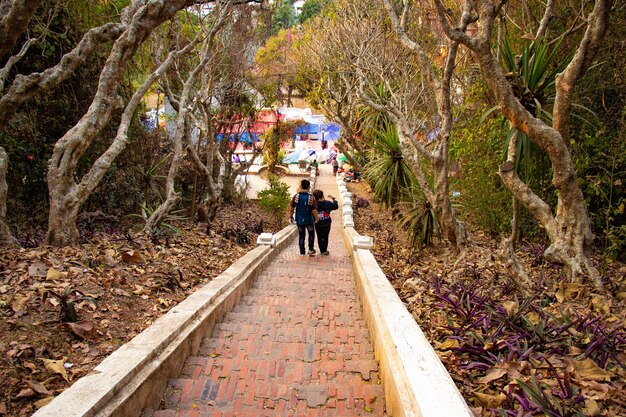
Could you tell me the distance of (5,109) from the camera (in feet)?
17.4

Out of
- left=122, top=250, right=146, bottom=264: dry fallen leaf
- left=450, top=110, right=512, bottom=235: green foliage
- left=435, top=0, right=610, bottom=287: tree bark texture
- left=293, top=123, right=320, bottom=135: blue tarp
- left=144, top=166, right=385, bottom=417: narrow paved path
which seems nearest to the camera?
left=144, top=166, right=385, bottom=417: narrow paved path

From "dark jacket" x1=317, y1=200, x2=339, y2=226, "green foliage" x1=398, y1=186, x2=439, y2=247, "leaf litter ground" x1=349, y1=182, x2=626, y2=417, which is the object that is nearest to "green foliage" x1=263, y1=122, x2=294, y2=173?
"dark jacket" x1=317, y1=200, x2=339, y2=226

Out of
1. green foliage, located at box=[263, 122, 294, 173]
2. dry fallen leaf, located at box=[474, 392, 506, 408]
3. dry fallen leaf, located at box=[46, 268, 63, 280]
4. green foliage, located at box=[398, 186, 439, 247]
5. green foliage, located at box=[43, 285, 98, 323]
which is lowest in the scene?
dry fallen leaf, located at box=[474, 392, 506, 408]

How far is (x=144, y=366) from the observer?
3.37 metres

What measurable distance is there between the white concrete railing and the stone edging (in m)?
1.59

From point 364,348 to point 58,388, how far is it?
2598mm

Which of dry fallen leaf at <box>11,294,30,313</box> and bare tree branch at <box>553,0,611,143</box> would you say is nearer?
dry fallen leaf at <box>11,294,30,313</box>

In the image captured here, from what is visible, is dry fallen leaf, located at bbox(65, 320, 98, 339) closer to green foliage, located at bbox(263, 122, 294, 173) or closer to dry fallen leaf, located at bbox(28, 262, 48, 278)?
dry fallen leaf, located at bbox(28, 262, 48, 278)

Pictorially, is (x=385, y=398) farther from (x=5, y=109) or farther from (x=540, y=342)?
(x=5, y=109)

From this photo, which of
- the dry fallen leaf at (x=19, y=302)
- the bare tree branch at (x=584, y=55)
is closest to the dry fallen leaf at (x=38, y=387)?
the dry fallen leaf at (x=19, y=302)

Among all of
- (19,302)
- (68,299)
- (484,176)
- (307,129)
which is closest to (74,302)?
(68,299)

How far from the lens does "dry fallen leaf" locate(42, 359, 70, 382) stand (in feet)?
10.9

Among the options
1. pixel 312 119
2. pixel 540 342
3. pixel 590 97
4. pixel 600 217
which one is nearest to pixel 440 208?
pixel 600 217

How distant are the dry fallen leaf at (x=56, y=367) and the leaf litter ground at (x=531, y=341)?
8.58 feet
